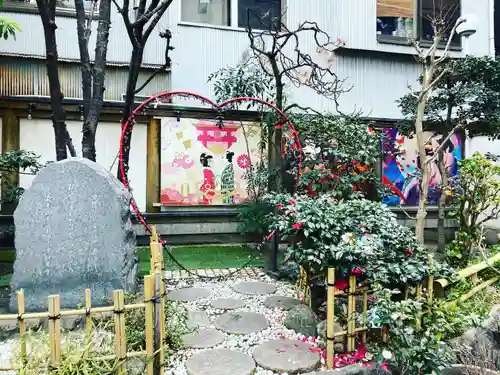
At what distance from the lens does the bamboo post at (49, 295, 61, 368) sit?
10.4 ft

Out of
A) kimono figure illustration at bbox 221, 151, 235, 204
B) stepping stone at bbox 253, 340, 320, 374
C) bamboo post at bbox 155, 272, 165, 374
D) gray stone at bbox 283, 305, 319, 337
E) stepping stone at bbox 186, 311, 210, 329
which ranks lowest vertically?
stepping stone at bbox 253, 340, 320, 374

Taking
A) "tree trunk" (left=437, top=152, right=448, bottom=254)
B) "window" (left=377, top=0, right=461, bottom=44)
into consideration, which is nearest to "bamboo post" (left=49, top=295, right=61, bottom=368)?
"tree trunk" (left=437, top=152, right=448, bottom=254)

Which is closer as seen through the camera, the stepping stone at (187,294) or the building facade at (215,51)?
the stepping stone at (187,294)

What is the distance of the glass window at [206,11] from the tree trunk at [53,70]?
4644 millimetres

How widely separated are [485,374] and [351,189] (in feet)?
12.9

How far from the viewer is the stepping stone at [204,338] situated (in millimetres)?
4348

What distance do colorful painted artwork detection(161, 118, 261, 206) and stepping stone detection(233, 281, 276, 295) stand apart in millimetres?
3661

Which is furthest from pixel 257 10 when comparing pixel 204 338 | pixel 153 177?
pixel 204 338

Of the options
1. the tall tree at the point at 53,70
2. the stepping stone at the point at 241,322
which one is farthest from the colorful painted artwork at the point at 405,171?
the tall tree at the point at 53,70

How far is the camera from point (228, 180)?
10.1 meters

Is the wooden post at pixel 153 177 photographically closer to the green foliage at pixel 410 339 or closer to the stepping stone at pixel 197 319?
the stepping stone at pixel 197 319

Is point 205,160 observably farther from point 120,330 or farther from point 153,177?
point 120,330

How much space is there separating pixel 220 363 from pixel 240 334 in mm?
769

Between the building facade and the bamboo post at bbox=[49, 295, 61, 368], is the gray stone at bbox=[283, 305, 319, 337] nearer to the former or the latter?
the bamboo post at bbox=[49, 295, 61, 368]
